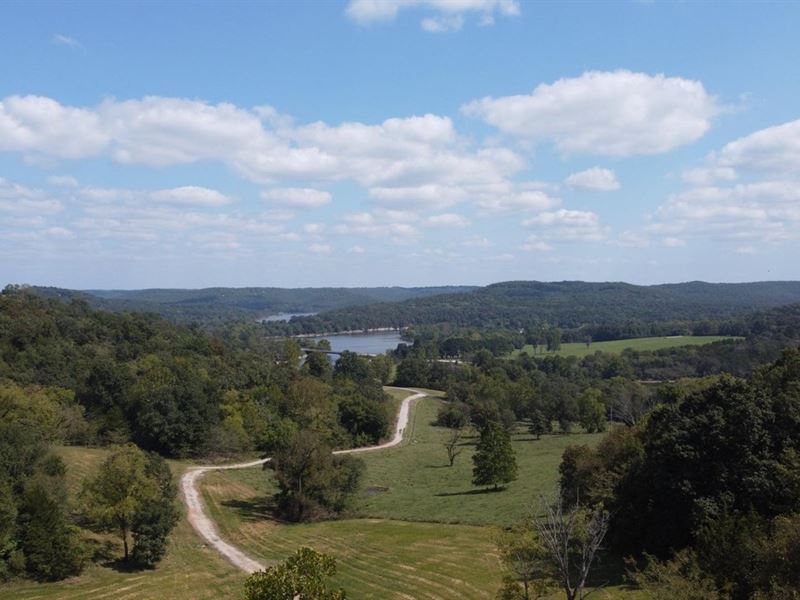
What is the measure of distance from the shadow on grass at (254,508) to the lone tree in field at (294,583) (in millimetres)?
32046

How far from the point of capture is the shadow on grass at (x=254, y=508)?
151ft

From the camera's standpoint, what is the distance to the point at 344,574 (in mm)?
32125

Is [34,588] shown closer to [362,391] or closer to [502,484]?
[502,484]

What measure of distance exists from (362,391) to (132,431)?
4501cm

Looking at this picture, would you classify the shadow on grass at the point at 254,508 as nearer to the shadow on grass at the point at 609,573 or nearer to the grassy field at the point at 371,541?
the grassy field at the point at 371,541

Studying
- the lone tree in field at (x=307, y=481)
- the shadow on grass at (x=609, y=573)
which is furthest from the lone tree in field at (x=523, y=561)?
the lone tree in field at (x=307, y=481)

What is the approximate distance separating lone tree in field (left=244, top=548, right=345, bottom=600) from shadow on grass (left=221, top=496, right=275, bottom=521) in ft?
105

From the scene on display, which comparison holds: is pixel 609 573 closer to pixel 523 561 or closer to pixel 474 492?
pixel 523 561

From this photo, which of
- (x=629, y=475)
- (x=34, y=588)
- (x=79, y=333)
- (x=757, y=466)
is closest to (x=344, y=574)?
(x=34, y=588)

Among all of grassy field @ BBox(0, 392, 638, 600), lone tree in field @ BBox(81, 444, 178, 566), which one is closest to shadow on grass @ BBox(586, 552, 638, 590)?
grassy field @ BBox(0, 392, 638, 600)

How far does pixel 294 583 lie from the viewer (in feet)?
49.1

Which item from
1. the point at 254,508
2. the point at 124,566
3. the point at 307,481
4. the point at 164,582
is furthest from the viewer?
the point at 254,508

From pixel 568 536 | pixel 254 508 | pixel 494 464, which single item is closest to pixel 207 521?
pixel 254 508

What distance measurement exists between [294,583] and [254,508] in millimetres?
35965
